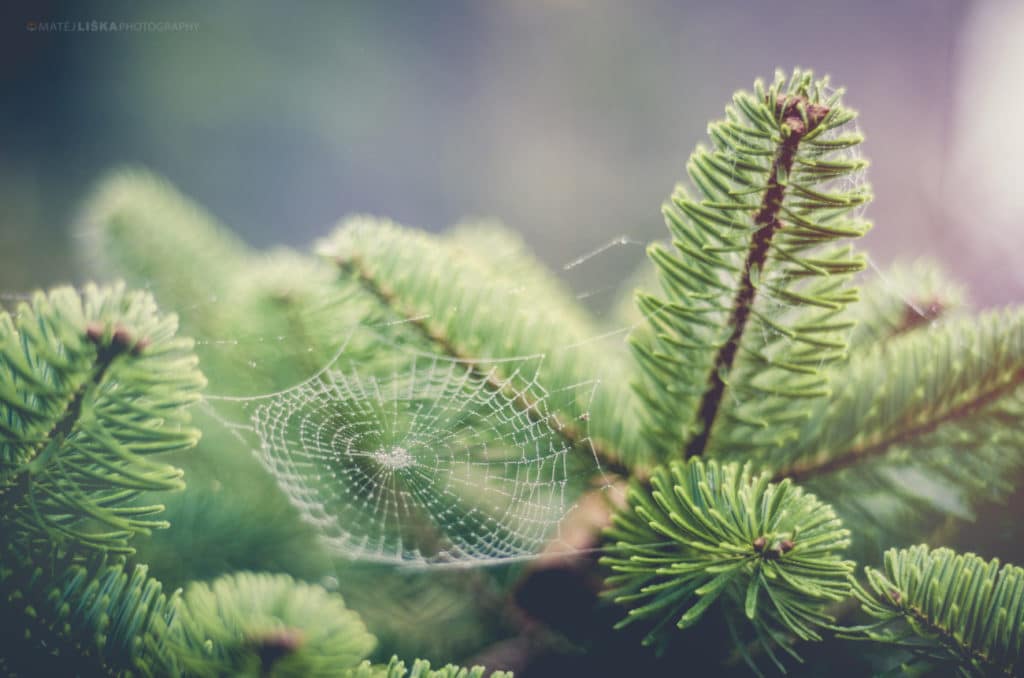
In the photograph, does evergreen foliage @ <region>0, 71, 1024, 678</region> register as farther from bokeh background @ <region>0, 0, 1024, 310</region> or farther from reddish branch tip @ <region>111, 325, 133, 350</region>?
bokeh background @ <region>0, 0, 1024, 310</region>

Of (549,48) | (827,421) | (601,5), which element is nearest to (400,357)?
(827,421)

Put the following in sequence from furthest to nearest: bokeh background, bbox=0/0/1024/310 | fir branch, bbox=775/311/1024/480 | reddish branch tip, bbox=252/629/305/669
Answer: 1. bokeh background, bbox=0/0/1024/310
2. fir branch, bbox=775/311/1024/480
3. reddish branch tip, bbox=252/629/305/669

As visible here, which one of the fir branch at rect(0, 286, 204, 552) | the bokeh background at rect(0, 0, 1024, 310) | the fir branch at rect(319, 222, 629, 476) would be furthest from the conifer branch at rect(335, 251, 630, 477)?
the bokeh background at rect(0, 0, 1024, 310)

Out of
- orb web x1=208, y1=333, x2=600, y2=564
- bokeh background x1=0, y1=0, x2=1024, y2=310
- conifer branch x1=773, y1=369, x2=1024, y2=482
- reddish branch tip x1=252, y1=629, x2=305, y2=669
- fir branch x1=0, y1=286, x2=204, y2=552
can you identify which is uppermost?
bokeh background x1=0, y1=0, x2=1024, y2=310

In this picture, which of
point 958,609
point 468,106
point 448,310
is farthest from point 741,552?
point 468,106

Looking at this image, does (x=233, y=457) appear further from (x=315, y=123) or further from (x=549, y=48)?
(x=549, y=48)

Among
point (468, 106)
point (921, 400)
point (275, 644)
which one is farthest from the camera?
point (468, 106)

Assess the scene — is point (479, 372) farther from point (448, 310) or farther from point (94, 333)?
point (94, 333)
